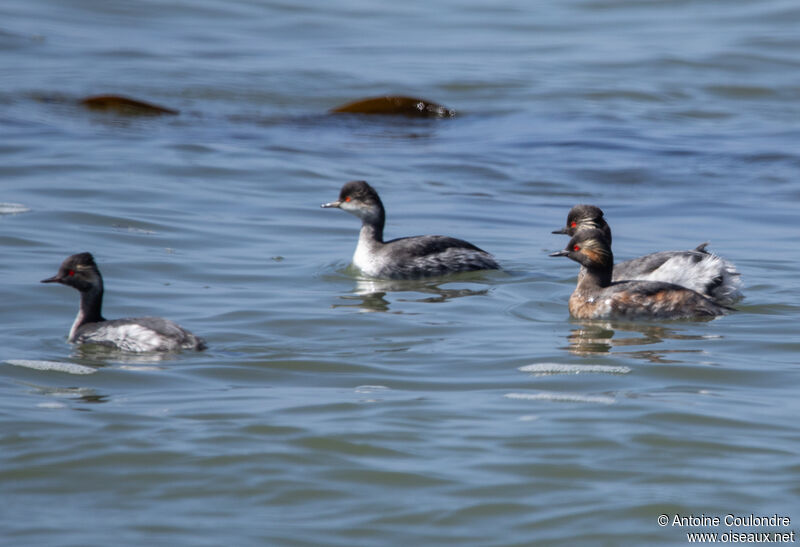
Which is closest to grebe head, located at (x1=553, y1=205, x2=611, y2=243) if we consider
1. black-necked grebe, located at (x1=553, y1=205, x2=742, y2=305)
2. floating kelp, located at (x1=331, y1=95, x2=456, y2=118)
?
black-necked grebe, located at (x1=553, y1=205, x2=742, y2=305)

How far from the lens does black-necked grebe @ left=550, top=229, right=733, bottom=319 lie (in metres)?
9.66

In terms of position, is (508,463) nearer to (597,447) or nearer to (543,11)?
(597,447)

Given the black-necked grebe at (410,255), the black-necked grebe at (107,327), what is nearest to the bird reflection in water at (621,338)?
the black-necked grebe at (410,255)

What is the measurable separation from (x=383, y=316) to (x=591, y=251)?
1.74 meters

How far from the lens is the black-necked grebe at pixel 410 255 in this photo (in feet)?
37.9

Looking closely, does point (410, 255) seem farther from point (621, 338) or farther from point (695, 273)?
point (621, 338)

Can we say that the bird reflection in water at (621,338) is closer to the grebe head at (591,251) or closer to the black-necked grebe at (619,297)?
the black-necked grebe at (619,297)

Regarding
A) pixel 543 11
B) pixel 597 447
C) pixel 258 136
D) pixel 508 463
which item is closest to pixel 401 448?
pixel 508 463

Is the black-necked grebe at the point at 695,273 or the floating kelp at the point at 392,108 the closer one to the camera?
the black-necked grebe at the point at 695,273

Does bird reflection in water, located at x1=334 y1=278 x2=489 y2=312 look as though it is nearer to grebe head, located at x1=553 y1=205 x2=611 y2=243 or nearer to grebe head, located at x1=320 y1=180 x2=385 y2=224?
grebe head, located at x1=320 y1=180 x2=385 y2=224

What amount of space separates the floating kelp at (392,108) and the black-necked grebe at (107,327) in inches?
526

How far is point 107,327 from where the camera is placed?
28.2ft

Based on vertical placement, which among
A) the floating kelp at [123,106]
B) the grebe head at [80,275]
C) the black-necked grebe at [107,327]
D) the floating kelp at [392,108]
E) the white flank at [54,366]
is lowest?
the white flank at [54,366]

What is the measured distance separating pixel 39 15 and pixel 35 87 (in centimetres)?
818
